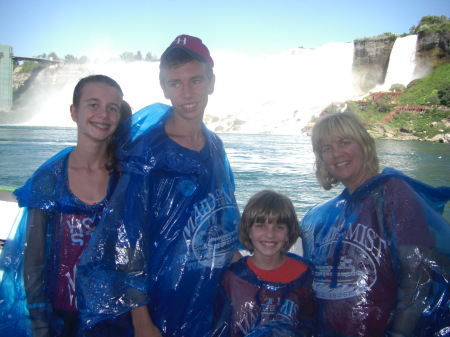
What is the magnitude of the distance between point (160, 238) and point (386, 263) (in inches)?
34.1

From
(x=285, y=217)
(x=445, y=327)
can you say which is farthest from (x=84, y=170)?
(x=445, y=327)

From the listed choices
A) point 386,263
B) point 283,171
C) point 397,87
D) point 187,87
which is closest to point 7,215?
point 187,87

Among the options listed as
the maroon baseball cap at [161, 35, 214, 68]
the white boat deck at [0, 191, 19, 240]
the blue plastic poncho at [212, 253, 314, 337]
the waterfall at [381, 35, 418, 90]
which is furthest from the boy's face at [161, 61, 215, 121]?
the waterfall at [381, 35, 418, 90]

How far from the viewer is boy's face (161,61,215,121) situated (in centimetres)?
148

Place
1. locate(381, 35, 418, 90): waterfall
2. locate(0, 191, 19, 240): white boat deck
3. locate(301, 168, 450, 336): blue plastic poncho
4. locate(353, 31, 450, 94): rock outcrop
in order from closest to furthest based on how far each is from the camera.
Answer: locate(301, 168, 450, 336): blue plastic poncho, locate(0, 191, 19, 240): white boat deck, locate(381, 35, 418, 90): waterfall, locate(353, 31, 450, 94): rock outcrop

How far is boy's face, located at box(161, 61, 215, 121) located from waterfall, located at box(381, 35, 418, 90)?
32.7 meters

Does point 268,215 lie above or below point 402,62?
below

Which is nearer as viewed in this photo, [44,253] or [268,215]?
[44,253]

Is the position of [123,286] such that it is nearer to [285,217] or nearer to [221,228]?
[221,228]

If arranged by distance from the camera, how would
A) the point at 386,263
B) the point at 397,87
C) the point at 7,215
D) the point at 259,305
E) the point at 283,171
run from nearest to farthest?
the point at 386,263 < the point at 259,305 < the point at 7,215 < the point at 283,171 < the point at 397,87

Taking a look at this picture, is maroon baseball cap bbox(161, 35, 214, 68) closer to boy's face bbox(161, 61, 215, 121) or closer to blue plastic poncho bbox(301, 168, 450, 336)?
boy's face bbox(161, 61, 215, 121)

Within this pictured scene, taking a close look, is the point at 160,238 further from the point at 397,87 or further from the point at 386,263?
the point at 397,87

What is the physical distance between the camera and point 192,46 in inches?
58.0

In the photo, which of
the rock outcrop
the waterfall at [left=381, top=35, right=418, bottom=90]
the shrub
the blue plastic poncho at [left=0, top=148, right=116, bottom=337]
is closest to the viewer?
the blue plastic poncho at [left=0, top=148, right=116, bottom=337]
